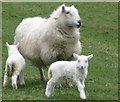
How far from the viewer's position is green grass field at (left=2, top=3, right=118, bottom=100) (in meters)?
12.3

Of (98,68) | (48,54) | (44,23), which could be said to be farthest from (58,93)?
(98,68)

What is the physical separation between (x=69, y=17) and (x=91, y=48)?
28.2ft

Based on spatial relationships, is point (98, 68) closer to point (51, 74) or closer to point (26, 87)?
point (26, 87)

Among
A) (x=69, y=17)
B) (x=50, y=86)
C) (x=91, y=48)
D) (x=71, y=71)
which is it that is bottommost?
(x=91, y=48)

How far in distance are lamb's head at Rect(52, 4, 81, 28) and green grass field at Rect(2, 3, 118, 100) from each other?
1762 mm

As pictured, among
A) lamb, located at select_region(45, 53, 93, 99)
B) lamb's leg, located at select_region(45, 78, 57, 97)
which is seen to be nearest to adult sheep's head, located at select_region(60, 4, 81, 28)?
lamb, located at select_region(45, 53, 93, 99)

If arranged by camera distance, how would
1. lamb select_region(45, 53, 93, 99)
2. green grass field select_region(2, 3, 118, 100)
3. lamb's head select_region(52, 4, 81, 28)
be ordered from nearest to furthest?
lamb select_region(45, 53, 93, 99), green grass field select_region(2, 3, 118, 100), lamb's head select_region(52, 4, 81, 28)

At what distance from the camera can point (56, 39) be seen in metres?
13.6

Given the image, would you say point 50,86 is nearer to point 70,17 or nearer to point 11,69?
point 11,69

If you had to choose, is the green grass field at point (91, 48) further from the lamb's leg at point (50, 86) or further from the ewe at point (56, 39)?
the ewe at point (56, 39)

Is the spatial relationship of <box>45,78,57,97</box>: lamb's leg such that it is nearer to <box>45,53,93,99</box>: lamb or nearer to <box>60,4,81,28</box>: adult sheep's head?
<box>45,53,93,99</box>: lamb

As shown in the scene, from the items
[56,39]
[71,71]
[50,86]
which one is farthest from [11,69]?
[71,71]

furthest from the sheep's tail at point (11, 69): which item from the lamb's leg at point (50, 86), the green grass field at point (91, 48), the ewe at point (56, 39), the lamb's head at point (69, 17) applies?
the lamb's head at point (69, 17)

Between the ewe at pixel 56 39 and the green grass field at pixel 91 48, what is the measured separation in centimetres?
85
